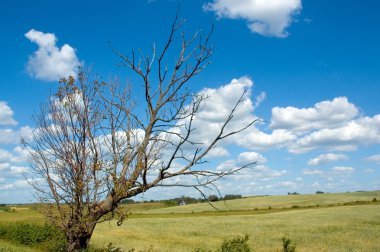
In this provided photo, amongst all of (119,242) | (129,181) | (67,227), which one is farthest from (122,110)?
(119,242)

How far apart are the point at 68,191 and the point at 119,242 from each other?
17.6 meters

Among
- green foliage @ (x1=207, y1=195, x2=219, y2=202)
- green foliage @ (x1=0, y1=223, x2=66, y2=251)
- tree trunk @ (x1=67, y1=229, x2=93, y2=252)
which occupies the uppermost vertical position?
green foliage @ (x1=207, y1=195, x2=219, y2=202)

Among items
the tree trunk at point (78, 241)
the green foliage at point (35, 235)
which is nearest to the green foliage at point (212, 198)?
the tree trunk at point (78, 241)

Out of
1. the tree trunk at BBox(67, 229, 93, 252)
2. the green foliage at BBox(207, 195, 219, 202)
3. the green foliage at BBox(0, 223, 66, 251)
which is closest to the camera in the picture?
the green foliage at BBox(207, 195, 219, 202)

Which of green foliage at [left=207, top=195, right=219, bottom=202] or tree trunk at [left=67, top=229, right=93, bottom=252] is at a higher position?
green foliage at [left=207, top=195, right=219, bottom=202]

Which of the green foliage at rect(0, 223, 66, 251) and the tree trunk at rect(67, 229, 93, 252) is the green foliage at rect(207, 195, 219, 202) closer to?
the tree trunk at rect(67, 229, 93, 252)

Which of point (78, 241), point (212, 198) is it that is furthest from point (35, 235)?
point (212, 198)

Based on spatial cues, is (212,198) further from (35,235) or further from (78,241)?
(35,235)

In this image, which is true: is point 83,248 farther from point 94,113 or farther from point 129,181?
point 94,113

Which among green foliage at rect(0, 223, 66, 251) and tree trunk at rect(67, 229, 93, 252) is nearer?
tree trunk at rect(67, 229, 93, 252)

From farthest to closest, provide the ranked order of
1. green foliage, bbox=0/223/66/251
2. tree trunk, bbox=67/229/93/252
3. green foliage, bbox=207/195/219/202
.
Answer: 1. green foliage, bbox=0/223/66/251
2. tree trunk, bbox=67/229/93/252
3. green foliage, bbox=207/195/219/202

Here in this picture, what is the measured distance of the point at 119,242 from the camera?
29.6 metres

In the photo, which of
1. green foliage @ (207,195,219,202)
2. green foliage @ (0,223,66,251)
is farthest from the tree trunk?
green foliage @ (0,223,66,251)

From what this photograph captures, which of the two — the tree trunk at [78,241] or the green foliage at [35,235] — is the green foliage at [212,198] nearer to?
the tree trunk at [78,241]
